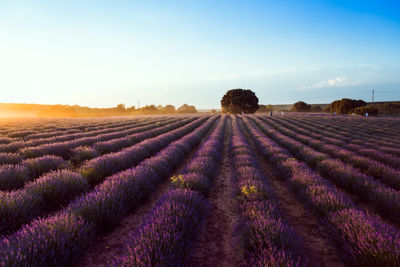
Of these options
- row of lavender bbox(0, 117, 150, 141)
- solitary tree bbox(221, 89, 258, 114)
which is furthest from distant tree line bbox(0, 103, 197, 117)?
row of lavender bbox(0, 117, 150, 141)

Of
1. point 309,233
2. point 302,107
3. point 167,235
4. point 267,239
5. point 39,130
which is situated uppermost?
point 302,107

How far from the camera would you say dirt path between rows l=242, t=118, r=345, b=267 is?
2.00 metres

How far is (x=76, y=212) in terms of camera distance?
7.13 feet

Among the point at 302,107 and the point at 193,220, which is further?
the point at 302,107

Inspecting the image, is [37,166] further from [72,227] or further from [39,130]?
[39,130]

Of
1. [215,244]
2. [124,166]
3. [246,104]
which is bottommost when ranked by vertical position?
[215,244]

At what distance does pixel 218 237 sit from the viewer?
2367mm

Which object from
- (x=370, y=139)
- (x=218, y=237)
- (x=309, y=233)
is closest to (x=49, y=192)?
(x=218, y=237)

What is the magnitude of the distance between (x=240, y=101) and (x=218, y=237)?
54.8 metres

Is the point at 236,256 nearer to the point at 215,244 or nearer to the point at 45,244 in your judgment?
the point at 215,244

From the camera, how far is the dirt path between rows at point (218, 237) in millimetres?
1975

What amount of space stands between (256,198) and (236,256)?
0.94 metres

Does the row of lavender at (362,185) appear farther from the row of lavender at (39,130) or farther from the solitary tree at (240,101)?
the solitary tree at (240,101)

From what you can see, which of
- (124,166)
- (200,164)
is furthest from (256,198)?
(124,166)
